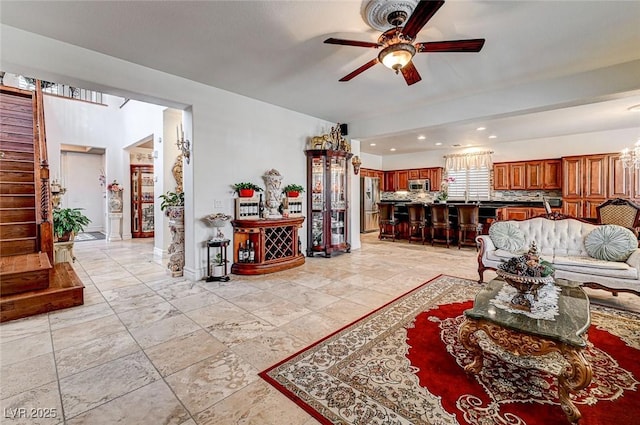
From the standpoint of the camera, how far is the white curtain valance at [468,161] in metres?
8.66

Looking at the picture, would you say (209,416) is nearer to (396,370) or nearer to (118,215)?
(396,370)

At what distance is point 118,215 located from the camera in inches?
309

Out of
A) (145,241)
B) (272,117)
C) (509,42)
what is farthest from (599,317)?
(145,241)

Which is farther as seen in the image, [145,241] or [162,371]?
[145,241]

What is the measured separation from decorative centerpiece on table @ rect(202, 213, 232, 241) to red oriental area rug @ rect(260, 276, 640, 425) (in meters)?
2.48

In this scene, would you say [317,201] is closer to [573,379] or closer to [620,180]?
[573,379]

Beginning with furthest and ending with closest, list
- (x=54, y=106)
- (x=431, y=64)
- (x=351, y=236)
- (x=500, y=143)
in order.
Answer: (x=500, y=143)
(x=54, y=106)
(x=351, y=236)
(x=431, y=64)

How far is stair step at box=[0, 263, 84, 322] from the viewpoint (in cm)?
284

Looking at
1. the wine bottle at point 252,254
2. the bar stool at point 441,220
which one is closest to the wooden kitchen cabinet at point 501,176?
the bar stool at point 441,220

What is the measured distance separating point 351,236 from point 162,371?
482cm

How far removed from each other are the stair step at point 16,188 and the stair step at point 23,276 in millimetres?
1442

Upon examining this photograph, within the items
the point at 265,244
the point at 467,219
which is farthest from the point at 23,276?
the point at 467,219

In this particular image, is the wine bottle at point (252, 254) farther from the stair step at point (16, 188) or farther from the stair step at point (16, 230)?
the stair step at point (16, 188)

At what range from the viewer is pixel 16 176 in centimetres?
434
